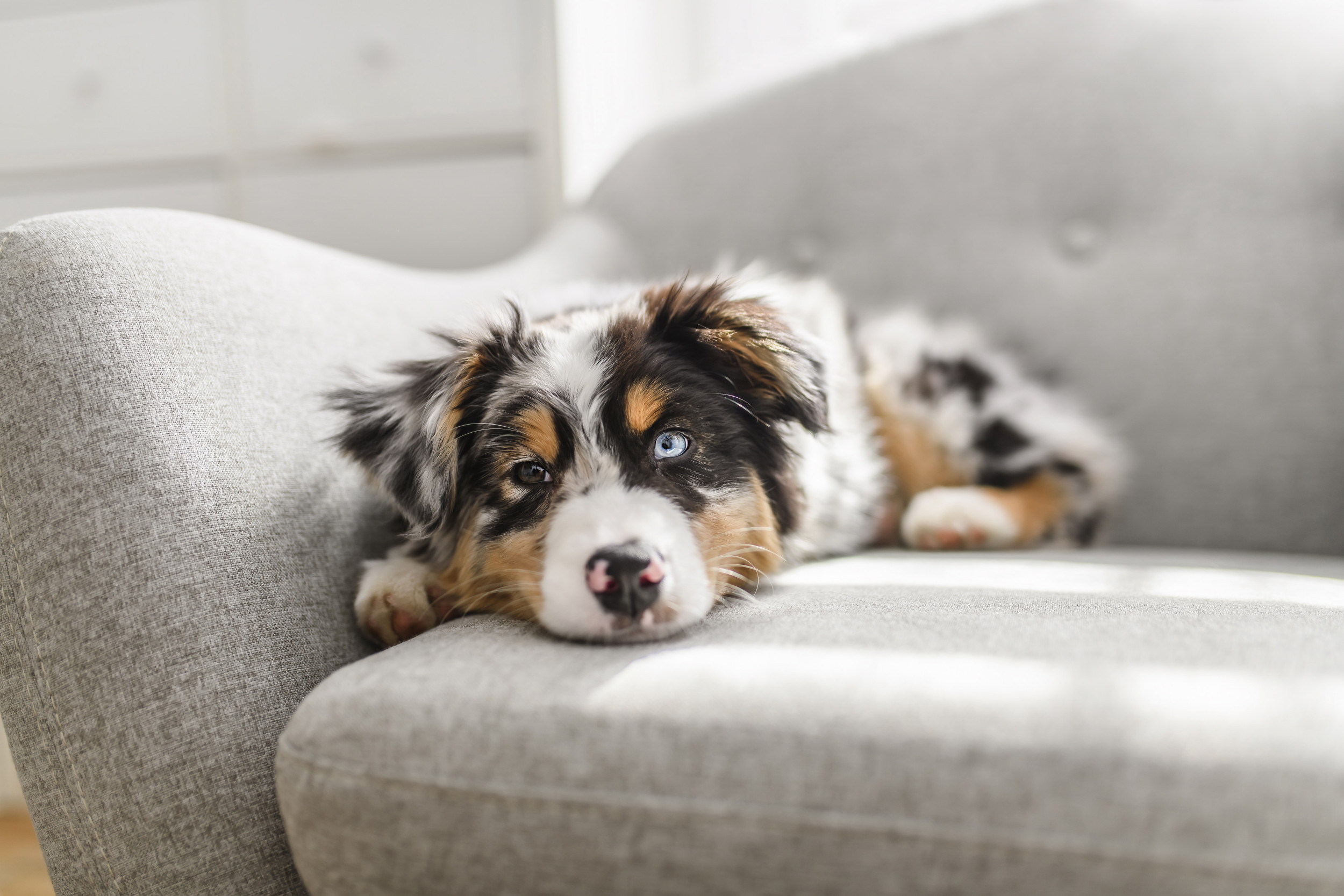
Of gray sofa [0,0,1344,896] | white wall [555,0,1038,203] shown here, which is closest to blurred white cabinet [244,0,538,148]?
white wall [555,0,1038,203]

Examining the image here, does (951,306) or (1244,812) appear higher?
(951,306)

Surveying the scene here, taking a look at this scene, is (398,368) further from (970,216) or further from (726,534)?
(970,216)

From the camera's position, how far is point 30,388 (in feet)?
3.63

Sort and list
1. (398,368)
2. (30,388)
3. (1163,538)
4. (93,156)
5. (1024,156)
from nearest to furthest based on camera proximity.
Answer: (30,388) → (398,368) → (1163,538) → (1024,156) → (93,156)

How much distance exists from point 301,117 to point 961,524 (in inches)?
109

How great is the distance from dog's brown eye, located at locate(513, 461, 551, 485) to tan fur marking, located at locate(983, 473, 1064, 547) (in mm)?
1068

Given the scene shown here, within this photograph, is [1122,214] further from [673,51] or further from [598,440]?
[673,51]

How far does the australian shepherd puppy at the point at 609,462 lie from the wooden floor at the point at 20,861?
161cm

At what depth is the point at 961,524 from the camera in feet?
5.97

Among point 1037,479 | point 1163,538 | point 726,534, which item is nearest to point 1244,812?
point 726,534

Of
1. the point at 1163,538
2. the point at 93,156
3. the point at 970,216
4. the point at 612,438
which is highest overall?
the point at 93,156

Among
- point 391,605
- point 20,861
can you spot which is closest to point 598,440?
point 391,605

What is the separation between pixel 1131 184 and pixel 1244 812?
1.79 meters

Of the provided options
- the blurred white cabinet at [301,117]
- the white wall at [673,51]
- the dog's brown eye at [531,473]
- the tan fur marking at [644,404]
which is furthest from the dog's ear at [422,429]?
the blurred white cabinet at [301,117]
